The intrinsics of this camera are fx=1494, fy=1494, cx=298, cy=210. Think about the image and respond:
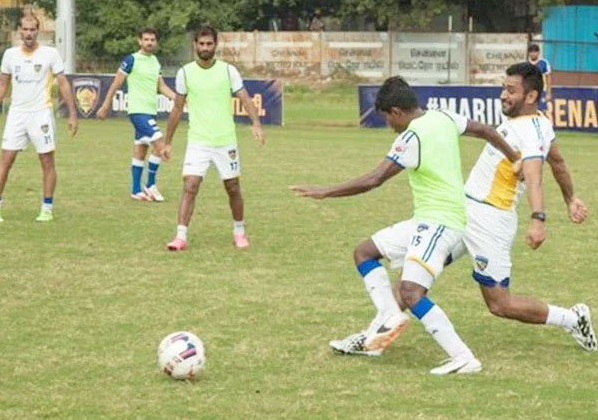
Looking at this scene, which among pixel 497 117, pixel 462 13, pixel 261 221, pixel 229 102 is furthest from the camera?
pixel 462 13

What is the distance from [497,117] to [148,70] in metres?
13.8

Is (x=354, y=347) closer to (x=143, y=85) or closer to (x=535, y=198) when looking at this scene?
(x=535, y=198)

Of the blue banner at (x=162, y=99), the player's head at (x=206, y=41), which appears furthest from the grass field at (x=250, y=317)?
the blue banner at (x=162, y=99)

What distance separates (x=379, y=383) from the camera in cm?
803

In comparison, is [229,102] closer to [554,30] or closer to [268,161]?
[268,161]

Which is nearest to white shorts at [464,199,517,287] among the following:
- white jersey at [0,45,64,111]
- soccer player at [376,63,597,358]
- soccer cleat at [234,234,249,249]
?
soccer player at [376,63,597,358]

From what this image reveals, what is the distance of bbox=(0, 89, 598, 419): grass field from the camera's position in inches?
300

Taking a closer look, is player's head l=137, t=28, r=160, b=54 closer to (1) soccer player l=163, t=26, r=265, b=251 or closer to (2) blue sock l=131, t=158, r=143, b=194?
(2) blue sock l=131, t=158, r=143, b=194

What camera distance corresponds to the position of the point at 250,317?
10008 mm

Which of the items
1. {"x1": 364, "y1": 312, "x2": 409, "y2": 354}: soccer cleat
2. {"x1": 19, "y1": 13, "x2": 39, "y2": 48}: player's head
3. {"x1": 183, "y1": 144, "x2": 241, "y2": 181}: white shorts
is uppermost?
{"x1": 19, "y1": 13, "x2": 39, "y2": 48}: player's head

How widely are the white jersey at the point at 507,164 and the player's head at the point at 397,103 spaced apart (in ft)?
2.02

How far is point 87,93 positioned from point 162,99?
2.26 metres

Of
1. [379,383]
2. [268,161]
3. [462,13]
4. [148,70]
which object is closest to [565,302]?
[379,383]

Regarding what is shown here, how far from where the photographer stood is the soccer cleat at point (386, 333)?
8.66 meters
